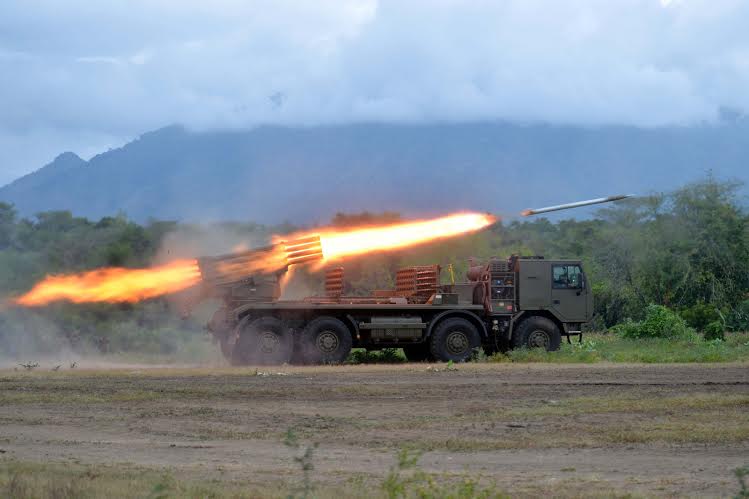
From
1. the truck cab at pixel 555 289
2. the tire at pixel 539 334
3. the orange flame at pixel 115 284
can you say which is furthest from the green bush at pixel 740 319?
the orange flame at pixel 115 284

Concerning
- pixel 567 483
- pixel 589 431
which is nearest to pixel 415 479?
pixel 567 483

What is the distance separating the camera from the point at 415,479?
11.1 metres

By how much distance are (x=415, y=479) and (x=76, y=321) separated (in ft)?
86.4

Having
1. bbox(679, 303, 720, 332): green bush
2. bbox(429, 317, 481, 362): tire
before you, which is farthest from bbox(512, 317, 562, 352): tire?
bbox(679, 303, 720, 332): green bush

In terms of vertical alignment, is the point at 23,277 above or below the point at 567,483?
above

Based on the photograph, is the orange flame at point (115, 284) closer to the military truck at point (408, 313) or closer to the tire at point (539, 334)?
the military truck at point (408, 313)

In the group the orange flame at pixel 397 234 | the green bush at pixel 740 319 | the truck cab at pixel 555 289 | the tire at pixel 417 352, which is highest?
the orange flame at pixel 397 234

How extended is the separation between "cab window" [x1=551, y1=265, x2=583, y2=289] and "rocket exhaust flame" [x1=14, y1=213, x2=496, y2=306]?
7.71ft

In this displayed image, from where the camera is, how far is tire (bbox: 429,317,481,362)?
2916 cm

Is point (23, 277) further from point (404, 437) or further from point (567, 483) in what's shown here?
point (567, 483)

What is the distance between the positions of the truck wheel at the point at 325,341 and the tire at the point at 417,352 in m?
2.45

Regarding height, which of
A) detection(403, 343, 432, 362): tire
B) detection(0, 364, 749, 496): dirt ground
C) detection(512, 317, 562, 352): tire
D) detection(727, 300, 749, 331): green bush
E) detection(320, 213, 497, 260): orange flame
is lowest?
detection(0, 364, 749, 496): dirt ground

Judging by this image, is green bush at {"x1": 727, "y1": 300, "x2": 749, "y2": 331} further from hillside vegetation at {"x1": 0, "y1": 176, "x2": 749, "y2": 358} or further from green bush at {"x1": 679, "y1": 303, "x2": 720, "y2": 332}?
green bush at {"x1": 679, "y1": 303, "x2": 720, "y2": 332}

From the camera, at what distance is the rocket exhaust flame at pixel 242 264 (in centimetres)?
2853
